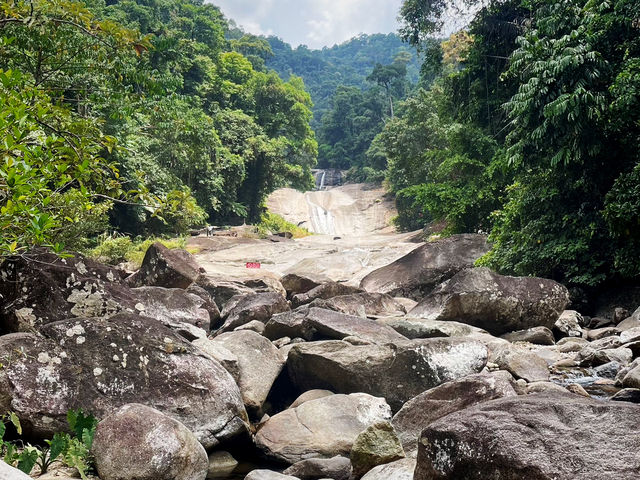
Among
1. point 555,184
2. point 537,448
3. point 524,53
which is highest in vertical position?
point 524,53

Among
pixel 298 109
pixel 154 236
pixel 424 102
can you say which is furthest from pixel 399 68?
pixel 154 236

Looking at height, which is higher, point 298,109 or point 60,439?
point 298,109

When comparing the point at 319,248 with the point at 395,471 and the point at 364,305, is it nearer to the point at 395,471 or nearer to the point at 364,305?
the point at 364,305

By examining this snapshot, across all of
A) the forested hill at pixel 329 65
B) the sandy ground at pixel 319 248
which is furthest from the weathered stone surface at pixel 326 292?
the forested hill at pixel 329 65

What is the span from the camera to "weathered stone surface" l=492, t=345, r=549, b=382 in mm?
7270

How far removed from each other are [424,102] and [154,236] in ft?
62.8

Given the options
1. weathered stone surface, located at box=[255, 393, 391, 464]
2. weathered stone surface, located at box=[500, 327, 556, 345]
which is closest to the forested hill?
weathered stone surface, located at box=[500, 327, 556, 345]

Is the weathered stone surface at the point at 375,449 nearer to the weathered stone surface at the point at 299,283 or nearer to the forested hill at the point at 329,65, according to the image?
the weathered stone surface at the point at 299,283

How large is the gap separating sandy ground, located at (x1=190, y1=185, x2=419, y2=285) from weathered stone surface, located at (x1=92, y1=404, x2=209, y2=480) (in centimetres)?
1203

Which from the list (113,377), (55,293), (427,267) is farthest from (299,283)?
(113,377)

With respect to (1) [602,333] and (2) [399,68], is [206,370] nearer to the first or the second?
(1) [602,333]

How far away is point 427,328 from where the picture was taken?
9.30 meters

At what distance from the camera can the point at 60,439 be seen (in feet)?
14.6

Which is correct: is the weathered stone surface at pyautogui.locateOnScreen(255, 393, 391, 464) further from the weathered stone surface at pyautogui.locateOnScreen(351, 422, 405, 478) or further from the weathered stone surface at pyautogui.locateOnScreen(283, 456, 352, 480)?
the weathered stone surface at pyautogui.locateOnScreen(351, 422, 405, 478)
